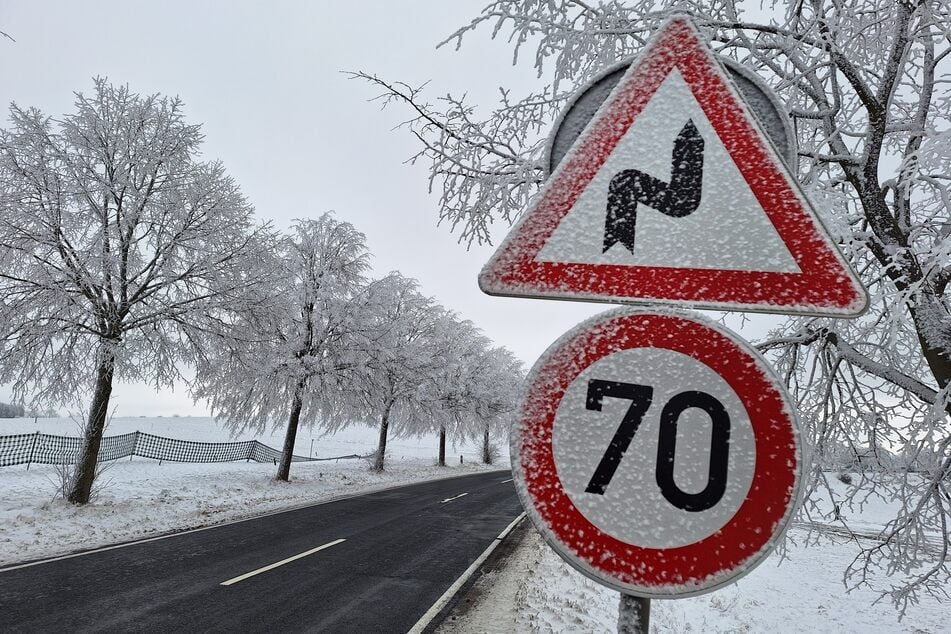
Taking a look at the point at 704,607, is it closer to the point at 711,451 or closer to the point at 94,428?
the point at 711,451

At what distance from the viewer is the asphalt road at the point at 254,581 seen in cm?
471

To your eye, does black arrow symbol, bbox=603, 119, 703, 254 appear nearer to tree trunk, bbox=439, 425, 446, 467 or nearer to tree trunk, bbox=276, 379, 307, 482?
tree trunk, bbox=276, 379, 307, 482

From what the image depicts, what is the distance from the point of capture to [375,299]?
18312 millimetres

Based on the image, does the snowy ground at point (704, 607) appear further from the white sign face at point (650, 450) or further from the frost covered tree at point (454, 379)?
the frost covered tree at point (454, 379)

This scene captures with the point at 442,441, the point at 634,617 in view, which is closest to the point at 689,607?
the point at 634,617

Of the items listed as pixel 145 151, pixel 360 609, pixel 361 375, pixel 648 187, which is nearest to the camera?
pixel 648 187

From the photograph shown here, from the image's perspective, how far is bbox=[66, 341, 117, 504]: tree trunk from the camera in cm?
992

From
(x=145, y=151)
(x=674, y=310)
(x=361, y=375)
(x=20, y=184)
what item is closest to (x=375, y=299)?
(x=361, y=375)

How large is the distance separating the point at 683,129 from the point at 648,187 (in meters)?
0.18

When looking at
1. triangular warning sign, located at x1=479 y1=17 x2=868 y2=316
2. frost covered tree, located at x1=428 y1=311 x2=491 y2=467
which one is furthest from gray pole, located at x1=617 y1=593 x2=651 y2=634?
frost covered tree, located at x1=428 y1=311 x2=491 y2=467

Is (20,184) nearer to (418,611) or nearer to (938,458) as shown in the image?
(418,611)

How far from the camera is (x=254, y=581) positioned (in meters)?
5.95

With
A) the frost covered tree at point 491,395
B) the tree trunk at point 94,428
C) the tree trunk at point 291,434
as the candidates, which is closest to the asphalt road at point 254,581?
the tree trunk at point 94,428

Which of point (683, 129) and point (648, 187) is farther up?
point (683, 129)
